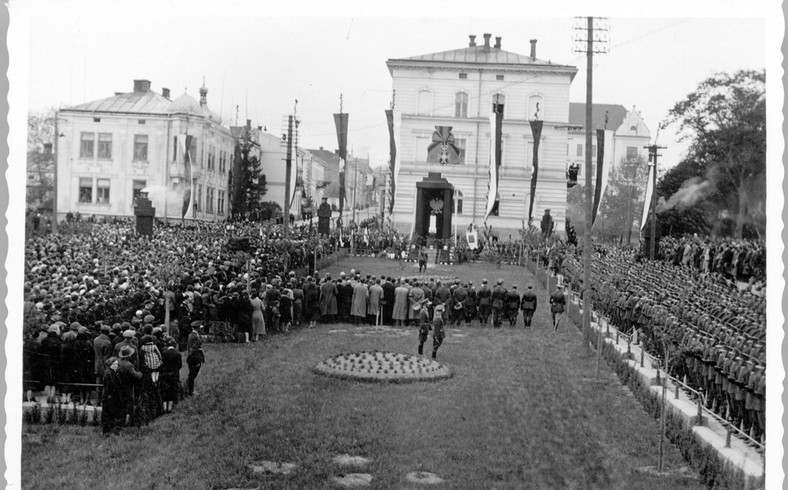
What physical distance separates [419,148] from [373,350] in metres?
9.53

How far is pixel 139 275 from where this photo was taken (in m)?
19.9

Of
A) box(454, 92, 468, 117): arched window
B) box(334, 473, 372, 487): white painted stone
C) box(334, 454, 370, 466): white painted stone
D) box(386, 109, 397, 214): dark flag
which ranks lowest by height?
box(334, 473, 372, 487): white painted stone

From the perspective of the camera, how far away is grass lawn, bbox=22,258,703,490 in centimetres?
1123

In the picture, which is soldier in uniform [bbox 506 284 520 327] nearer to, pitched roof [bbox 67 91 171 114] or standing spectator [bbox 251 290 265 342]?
standing spectator [bbox 251 290 265 342]

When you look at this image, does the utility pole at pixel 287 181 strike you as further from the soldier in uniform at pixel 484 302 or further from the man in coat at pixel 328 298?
the soldier in uniform at pixel 484 302

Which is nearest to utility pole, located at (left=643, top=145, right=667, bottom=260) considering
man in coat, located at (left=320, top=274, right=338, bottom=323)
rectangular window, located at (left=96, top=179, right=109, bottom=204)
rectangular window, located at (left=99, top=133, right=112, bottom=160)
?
man in coat, located at (left=320, top=274, right=338, bottom=323)

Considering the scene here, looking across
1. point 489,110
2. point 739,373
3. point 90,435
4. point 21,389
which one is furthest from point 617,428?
point 489,110

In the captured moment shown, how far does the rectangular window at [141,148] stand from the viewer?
18703 millimetres

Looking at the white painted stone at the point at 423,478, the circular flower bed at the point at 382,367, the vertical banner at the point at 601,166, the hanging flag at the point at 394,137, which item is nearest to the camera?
the white painted stone at the point at 423,478

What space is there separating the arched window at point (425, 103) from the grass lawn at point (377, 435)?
32.3ft

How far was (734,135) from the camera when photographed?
13.3m

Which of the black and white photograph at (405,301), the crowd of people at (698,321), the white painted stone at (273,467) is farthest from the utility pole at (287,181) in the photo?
the white painted stone at (273,467)

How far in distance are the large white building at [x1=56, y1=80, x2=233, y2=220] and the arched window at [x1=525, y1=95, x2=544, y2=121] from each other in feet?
32.5

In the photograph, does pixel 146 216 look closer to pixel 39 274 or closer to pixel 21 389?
pixel 39 274
